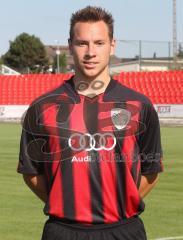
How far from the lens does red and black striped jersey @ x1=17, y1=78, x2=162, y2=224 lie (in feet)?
11.1

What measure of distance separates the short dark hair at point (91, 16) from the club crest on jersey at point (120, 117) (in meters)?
0.38

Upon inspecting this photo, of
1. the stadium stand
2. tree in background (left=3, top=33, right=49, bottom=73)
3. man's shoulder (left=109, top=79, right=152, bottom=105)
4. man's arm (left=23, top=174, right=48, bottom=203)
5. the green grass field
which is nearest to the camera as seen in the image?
man's shoulder (left=109, top=79, right=152, bottom=105)

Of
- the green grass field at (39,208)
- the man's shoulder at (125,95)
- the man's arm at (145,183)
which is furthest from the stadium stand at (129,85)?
the man's shoulder at (125,95)

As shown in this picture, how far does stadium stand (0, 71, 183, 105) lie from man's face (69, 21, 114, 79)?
112 feet

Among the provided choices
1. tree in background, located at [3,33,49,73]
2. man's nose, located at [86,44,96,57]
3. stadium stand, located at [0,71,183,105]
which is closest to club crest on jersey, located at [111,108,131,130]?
man's nose, located at [86,44,96,57]

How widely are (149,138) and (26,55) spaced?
3883 inches

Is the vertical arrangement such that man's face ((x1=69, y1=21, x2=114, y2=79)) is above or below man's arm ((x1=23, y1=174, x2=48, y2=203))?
above

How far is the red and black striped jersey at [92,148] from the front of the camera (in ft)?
11.1

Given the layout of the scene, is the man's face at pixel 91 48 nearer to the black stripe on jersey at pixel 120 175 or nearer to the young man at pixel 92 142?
the young man at pixel 92 142

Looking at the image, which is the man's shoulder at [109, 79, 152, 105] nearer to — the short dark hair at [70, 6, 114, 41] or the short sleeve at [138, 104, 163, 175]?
the short sleeve at [138, 104, 163, 175]

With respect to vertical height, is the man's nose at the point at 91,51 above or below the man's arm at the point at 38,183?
above

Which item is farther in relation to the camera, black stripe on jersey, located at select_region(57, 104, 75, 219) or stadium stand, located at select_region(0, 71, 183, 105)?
stadium stand, located at select_region(0, 71, 183, 105)

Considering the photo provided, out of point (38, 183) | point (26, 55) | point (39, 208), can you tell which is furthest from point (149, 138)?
point (26, 55)

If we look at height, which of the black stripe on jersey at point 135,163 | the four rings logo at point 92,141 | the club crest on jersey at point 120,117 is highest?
the club crest on jersey at point 120,117
